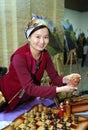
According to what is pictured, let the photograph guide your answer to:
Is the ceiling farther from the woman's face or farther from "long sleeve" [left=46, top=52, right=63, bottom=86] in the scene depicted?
the woman's face

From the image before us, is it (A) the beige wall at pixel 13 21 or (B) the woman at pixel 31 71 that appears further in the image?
(A) the beige wall at pixel 13 21

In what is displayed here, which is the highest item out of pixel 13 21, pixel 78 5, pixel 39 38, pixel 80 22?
pixel 78 5

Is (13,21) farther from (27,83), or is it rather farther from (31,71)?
(27,83)

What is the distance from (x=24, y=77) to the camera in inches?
55.8

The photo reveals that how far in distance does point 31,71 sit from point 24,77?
0.49 feet

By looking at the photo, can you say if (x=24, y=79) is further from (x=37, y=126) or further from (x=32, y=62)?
(x=37, y=126)

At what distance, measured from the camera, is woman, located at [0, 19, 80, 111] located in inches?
54.6

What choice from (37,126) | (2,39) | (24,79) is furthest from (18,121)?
(2,39)

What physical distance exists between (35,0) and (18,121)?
2043mm

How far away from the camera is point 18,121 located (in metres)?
1.34

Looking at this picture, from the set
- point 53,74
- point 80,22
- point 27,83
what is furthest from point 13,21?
point 80,22

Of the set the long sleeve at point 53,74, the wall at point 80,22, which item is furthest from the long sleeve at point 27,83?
the wall at point 80,22

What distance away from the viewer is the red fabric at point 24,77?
1383mm

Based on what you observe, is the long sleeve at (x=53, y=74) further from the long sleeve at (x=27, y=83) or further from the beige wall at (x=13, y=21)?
the beige wall at (x=13, y=21)
